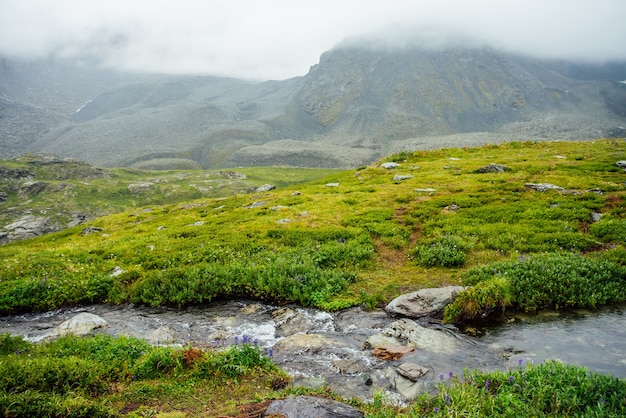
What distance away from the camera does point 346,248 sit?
67.5 feet

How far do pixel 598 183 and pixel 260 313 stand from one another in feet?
91.1

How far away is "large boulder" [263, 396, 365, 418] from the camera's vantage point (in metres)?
7.33

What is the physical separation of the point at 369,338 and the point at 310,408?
497 cm

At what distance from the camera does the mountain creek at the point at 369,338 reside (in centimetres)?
980

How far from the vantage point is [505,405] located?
23.5 ft

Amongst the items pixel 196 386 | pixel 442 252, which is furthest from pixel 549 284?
pixel 196 386

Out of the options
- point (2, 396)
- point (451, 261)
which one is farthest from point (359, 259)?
point (2, 396)

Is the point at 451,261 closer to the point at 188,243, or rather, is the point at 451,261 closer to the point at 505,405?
the point at 505,405

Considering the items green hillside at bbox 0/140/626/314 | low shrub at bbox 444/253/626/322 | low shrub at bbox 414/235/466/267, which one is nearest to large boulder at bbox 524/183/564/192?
green hillside at bbox 0/140/626/314

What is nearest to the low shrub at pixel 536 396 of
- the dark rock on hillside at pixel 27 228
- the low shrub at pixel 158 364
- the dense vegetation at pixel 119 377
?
the dense vegetation at pixel 119 377

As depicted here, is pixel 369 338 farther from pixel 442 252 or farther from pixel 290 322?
pixel 442 252

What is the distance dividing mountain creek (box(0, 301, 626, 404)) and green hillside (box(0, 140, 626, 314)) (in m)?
1.25

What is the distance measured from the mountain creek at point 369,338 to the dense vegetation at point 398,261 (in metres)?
0.93

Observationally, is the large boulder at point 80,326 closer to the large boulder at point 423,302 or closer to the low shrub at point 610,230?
the large boulder at point 423,302
